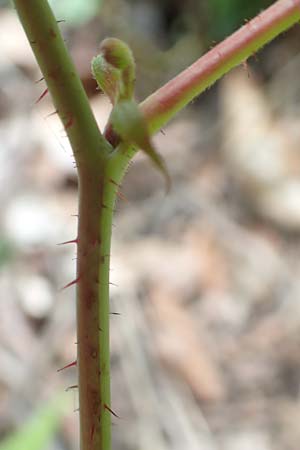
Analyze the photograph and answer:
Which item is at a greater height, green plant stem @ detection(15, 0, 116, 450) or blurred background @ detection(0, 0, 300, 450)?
blurred background @ detection(0, 0, 300, 450)

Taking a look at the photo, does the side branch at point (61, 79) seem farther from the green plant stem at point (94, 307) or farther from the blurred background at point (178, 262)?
the blurred background at point (178, 262)

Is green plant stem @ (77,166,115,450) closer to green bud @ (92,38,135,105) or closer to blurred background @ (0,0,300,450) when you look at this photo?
green bud @ (92,38,135,105)

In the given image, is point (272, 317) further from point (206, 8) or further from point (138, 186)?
point (206, 8)

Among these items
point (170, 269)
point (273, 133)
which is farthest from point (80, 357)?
point (273, 133)

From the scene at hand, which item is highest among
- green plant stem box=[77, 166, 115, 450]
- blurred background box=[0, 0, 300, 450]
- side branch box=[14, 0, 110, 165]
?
blurred background box=[0, 0, 300, 450]

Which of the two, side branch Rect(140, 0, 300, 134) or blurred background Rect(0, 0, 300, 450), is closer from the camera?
side branch Rect(140, 0, 300, 134)

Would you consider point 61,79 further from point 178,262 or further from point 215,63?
point 178,262

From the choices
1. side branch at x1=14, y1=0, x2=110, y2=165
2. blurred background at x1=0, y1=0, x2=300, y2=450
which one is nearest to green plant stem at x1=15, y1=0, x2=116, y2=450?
side branch at x1=14, y1=0, x2=110, y2=165
